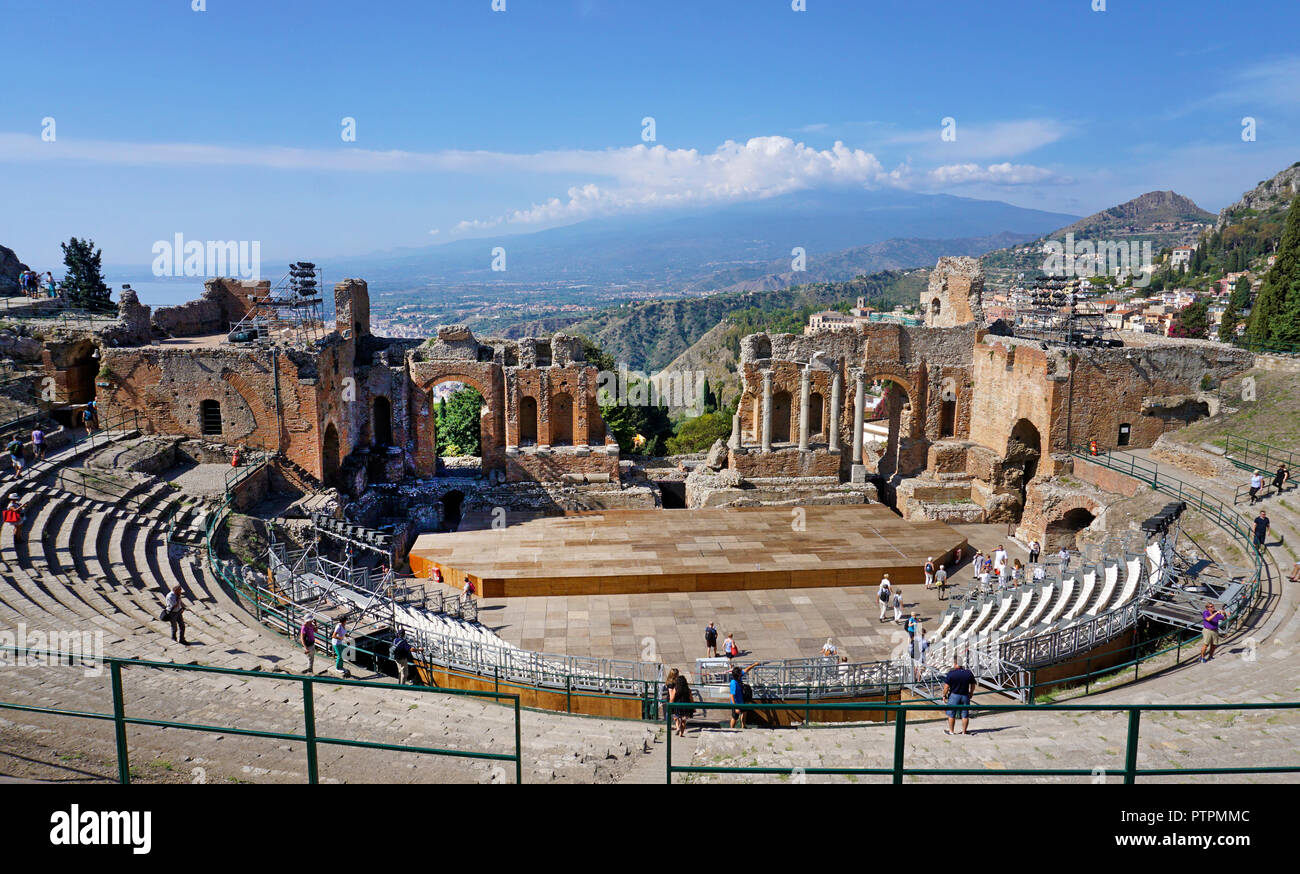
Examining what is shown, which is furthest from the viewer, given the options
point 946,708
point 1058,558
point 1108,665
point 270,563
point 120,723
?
point 1058,558

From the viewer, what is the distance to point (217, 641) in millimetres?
15898

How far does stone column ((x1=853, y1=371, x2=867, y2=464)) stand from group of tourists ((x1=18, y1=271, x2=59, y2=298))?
3303 cm

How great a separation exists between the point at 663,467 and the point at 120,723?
27664 mm

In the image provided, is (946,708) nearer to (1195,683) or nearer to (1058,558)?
(1195,683)

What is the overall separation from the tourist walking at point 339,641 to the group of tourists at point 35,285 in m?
27.3

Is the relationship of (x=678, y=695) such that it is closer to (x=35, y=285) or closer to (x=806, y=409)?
(x=806, y=409)

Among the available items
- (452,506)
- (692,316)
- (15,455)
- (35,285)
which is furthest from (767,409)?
(692,316)

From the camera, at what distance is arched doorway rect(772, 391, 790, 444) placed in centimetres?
3528

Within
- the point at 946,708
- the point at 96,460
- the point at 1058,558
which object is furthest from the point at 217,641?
the point at 1058,558

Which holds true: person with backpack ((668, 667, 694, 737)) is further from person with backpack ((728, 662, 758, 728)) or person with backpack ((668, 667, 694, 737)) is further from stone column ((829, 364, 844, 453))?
stone column ((829, 364, 844, 453))

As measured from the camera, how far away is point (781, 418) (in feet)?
117

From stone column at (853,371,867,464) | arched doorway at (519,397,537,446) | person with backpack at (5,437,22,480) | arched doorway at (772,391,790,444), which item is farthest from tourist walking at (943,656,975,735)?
arched doorway at (519,397,537,446)

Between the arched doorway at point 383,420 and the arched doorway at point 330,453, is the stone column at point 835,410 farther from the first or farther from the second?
the arched doorway at point 330,453

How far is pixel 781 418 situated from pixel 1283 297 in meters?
25.7
